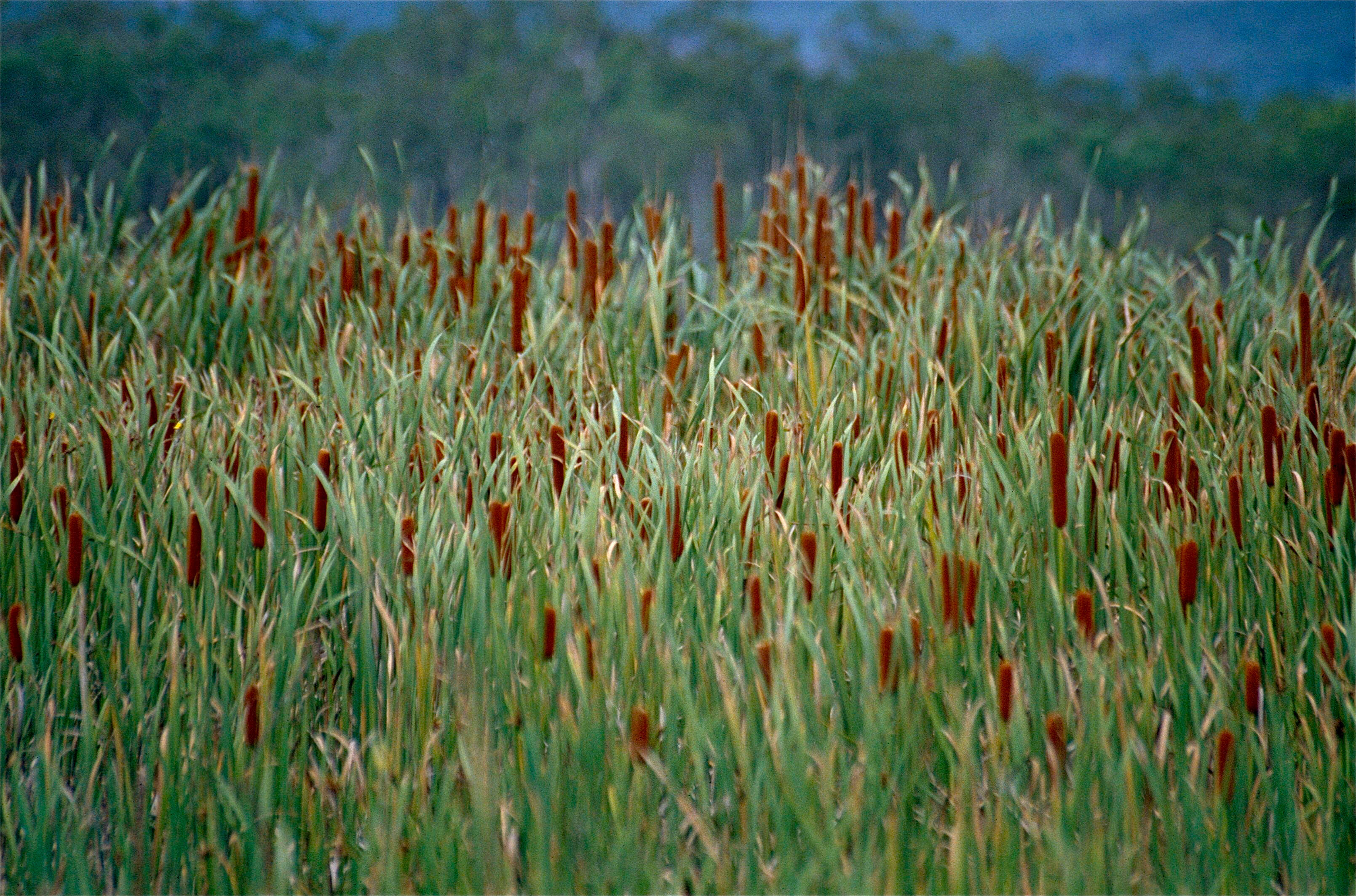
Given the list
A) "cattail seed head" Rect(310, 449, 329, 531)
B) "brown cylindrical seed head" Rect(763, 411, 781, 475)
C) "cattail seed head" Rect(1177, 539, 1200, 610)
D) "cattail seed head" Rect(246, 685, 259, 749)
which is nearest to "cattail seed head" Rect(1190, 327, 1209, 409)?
"cattail seed head" Rect(1177, 539, 1200, 610)

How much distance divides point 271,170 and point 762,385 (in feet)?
7.07

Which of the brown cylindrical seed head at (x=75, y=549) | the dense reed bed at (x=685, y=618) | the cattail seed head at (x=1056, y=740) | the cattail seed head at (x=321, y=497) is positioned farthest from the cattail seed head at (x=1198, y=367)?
the brown cylindrical seed head at (x=75, y=549)

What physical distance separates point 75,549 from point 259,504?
0.28 metres

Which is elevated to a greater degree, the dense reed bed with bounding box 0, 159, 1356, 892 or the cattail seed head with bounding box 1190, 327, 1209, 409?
the cattail seed head with bounding box 1190, 327, 1209, 409

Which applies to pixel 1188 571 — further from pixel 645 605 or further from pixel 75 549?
pixel 75 549

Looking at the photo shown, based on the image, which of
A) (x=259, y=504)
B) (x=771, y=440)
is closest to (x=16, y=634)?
(x=259, y=504)

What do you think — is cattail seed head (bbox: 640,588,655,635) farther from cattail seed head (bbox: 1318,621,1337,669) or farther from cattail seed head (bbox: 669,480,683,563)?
cattail seed head (bbox: 1318,621,1337,669)

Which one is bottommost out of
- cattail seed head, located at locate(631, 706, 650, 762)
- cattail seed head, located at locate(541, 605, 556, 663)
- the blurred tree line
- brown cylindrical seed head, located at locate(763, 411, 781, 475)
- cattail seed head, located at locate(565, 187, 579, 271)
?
cattail seed head, located at locate(631, 706, 650, 762)

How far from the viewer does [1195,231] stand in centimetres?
2805

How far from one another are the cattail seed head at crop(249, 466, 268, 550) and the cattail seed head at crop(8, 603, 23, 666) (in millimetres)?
Answer: 357

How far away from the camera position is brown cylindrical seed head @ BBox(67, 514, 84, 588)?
1.64 meters

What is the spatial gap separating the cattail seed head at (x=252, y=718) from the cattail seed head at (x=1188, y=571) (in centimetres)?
138

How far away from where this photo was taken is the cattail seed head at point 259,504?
5.78 ft

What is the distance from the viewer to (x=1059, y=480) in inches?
68.9
